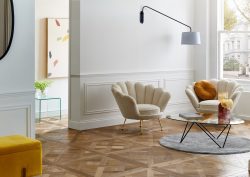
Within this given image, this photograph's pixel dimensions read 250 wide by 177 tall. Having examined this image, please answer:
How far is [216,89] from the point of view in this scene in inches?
324

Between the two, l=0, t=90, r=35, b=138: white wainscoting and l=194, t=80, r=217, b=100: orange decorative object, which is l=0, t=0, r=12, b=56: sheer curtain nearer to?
l=0, t=90, r=35, b=138: white wainscoting

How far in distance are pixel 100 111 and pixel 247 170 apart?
3.27 metres

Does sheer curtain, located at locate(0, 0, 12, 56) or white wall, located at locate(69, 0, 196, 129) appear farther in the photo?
white wall, located at locate(69, 0, 196, 129)

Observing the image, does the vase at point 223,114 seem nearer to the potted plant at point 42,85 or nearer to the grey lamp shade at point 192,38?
the grey lamp shade at point 192,38

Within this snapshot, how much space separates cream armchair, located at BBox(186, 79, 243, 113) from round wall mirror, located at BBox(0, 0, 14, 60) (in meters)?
3.55

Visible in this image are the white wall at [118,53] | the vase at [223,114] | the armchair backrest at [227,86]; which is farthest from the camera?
the armchair backrest at [227,86]

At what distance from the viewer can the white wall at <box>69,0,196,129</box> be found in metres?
7.39

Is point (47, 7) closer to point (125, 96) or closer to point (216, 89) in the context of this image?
point (125, 96)

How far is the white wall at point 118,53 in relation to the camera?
291 inches

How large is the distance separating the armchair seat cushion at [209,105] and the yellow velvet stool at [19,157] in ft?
13.6

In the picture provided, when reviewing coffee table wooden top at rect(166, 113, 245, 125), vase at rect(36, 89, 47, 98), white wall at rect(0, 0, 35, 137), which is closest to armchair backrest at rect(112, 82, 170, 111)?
coffee table wooden top at rect(166, 113, 245, 125)

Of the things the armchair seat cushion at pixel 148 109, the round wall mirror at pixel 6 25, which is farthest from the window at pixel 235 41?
the round wall mirror at pixel 6 25

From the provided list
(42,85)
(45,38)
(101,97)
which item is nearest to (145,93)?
(101,97)

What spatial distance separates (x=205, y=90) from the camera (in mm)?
8086
